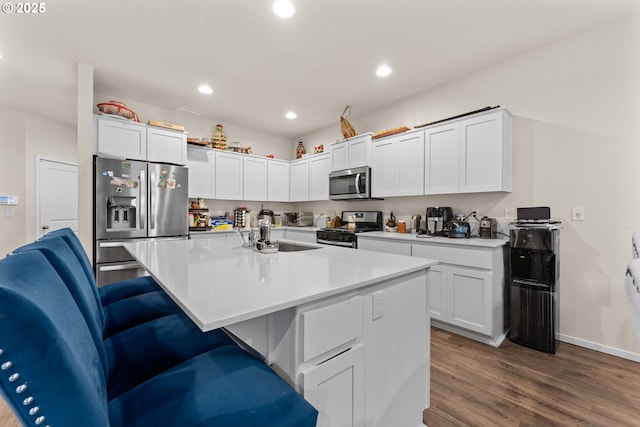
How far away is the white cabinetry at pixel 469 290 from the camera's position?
8.11ft

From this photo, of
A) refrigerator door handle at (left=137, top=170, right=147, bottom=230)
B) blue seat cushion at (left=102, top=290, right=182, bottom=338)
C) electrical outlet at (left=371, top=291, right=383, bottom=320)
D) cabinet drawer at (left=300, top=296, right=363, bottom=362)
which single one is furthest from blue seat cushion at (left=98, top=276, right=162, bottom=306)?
refrigerator door handle at (left=137, top=170, right=147, bottom=230)

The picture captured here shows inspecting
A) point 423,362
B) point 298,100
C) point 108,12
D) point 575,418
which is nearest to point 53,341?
point 423,362

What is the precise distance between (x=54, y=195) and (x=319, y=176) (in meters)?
4.63

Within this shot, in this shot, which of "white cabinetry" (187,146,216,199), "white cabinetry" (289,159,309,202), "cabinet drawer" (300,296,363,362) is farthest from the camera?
"white cabinetry" (289,159,309,202)

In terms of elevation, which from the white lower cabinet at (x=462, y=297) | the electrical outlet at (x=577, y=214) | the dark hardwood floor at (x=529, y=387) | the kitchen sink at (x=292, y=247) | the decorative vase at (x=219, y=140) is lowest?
the dark hardwood floor at (x=529, y=387)

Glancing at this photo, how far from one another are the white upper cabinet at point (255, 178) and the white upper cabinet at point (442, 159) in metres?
2.79

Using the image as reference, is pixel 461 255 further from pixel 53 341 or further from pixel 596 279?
pixel 53 341

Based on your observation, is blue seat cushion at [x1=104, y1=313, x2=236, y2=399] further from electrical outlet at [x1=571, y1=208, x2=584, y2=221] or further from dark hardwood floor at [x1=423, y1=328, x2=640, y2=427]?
electrical outlet at [x1=571, y1=208, x2=584, y2=221]

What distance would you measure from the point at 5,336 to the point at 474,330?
301 cm

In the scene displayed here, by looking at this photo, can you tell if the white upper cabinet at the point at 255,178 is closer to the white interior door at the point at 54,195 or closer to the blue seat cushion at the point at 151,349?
the white interior door at the point at 54,195

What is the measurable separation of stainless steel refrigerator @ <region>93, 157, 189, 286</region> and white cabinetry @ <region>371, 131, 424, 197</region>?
2.60 metres

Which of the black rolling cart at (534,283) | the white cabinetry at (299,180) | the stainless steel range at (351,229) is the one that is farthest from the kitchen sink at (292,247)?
the white cabinetry at (299,180)

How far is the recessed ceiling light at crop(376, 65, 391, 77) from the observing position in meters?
3.01

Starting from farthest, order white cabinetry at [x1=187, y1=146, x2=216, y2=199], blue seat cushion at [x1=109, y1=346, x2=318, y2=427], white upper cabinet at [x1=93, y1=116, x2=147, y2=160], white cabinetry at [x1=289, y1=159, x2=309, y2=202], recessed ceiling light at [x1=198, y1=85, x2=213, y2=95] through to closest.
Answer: white cabinetry at [x1=289, y1=159, x2=309, y2=202]
white cabinetry at [x1=187, y1=146, x2=216, y2=199]
recessed ceiling light at [x1=198, y1=85, x2=213, y2=95]
white upper cabinet at [x1=93, y1=116, x2=147, y2=160]
blue seat cushion at [x1=109, y1=346, x2=318, y2=427]
